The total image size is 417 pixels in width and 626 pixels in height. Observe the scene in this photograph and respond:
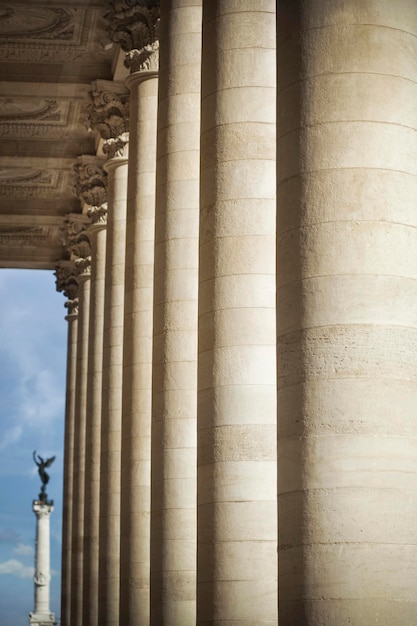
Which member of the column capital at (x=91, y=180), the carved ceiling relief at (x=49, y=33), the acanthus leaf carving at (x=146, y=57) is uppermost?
the carved ceiling relief at (x=49, y=33)

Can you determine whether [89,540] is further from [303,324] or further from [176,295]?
[303,324]

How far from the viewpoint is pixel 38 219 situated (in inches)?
7584

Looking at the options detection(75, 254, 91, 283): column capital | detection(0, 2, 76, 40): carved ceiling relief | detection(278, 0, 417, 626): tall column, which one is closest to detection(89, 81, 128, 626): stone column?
detection(0, 2, 76, 40): carved ceiling relief

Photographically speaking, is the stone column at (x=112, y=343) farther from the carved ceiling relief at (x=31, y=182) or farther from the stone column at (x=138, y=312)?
the carved ceiling relief at (x=31, y=182)

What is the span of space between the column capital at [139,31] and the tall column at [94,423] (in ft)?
139

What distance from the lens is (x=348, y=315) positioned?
40.5m

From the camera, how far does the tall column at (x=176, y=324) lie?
75250 millimetres

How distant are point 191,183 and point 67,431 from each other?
365ft

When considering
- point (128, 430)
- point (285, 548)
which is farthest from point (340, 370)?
point (128, 430)

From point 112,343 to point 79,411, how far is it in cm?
4878

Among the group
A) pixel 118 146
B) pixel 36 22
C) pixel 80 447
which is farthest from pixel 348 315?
pixel 80 447

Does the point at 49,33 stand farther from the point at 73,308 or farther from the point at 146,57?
the point at 73,308

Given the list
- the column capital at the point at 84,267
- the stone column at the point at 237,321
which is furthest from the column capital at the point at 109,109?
the stone column at the point at 237,321

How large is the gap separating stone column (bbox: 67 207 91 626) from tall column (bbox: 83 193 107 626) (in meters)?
14.0
